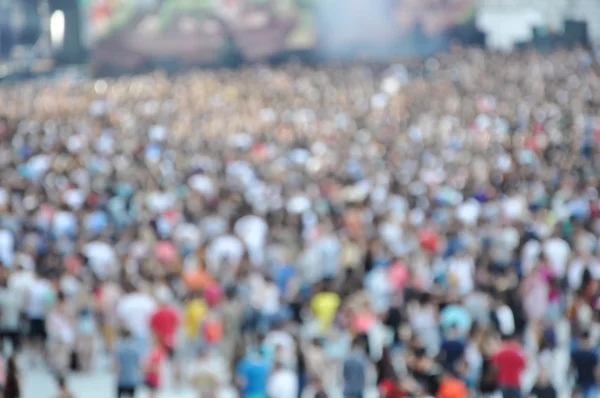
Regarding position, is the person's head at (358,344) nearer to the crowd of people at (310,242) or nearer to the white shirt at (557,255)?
the crowd of people at (310,242)

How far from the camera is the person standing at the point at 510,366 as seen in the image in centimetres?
1375

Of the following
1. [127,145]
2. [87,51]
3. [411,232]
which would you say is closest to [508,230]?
[411,232]

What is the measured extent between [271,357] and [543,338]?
247cm

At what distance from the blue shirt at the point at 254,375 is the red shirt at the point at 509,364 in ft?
6.52

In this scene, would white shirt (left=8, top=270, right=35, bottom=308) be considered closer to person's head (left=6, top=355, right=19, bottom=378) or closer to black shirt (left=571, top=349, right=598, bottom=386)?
person's head (left=6, top=355, right=19, bottom=378)

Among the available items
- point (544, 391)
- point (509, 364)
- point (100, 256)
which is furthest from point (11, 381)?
point (100, 256)

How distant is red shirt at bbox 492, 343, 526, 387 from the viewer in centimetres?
1374

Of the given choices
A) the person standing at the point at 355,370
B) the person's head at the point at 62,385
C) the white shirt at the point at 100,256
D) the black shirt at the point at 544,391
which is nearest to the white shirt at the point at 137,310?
the white shirt at the point at 100,256

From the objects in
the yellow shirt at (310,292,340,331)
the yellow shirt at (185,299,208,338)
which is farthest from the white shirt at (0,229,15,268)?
the yellow shirt at (310,292,340,331)

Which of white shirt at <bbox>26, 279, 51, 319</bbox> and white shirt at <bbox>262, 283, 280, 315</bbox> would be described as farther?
white shirt at <bbox>26, 279, 51, 319</bbox>

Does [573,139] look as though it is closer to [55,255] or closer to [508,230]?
[508,230]

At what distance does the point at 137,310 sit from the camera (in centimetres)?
1591

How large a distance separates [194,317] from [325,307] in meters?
1.31

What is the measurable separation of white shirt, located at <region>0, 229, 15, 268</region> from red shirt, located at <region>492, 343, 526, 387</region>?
7.31 m
